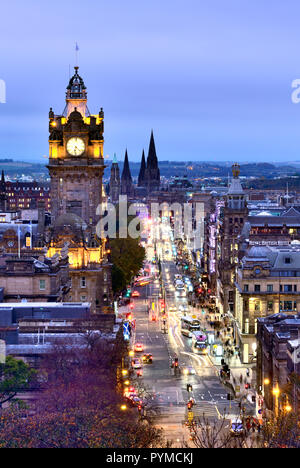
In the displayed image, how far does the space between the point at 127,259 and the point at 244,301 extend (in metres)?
56.0

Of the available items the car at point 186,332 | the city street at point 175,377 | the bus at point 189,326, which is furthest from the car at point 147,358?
the bus at point 189,326

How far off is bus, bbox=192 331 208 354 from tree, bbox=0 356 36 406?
43.4 metres

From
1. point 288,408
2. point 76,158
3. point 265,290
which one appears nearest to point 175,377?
point 265,290

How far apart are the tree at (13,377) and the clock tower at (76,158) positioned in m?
62.6

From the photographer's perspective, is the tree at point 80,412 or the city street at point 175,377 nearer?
the tree at point 80,412

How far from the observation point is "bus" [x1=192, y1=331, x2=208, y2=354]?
101375 mm

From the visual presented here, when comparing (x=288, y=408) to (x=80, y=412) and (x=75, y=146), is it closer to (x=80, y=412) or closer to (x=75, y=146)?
(x=80, y=412)

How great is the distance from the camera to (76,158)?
121 m

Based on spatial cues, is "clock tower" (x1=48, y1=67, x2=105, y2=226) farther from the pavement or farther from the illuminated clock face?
the pavement

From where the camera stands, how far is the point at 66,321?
69750mm

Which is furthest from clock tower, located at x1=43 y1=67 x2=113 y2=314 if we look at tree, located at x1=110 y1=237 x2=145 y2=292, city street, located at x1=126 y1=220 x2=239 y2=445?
tree, located at x1=110 y1=237 x2=145 y2=292

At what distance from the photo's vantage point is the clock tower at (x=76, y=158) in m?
120

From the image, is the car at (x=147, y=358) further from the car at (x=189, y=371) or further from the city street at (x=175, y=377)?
the car at (x=189, y=371)
